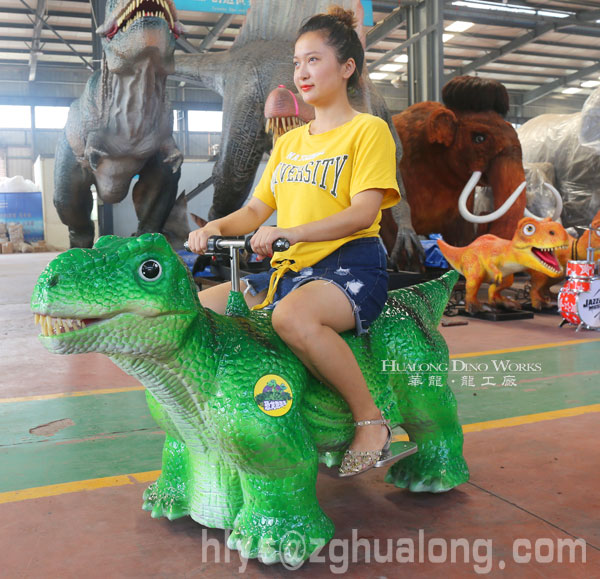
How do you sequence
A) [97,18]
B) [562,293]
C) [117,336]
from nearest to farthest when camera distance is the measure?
[117,336], [562,293], [97,18]

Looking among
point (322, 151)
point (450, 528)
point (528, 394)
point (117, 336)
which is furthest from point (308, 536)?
point (528, 394)

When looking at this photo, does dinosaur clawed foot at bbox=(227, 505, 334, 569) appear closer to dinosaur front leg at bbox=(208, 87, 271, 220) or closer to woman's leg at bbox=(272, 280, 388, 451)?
woman's leg at bbox=(272, 280, 388, 451)

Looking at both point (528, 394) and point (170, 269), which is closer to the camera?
point (170, 269)

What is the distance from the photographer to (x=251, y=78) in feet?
17.2

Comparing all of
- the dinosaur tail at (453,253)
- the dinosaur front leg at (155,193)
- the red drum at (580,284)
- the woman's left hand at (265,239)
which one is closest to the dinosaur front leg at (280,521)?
the woman's left hand at (265,239)

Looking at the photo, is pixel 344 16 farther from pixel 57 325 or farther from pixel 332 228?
pixel 57 325

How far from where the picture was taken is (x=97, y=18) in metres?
7.05

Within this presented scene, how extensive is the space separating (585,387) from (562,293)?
1.60m

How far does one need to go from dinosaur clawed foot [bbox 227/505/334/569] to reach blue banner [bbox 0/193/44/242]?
16.6m

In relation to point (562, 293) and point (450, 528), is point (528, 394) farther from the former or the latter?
point (562, 293)

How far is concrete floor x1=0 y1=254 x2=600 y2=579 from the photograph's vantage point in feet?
5.32

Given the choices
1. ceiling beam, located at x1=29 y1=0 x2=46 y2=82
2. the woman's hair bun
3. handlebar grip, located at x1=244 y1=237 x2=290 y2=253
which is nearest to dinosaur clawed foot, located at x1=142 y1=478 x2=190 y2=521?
handlebar grip, located at x1=244 y1=237 x2=290 y2=253

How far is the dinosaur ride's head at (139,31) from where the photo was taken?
4.96m

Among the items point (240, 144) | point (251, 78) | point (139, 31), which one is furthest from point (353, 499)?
point (139, 31)
